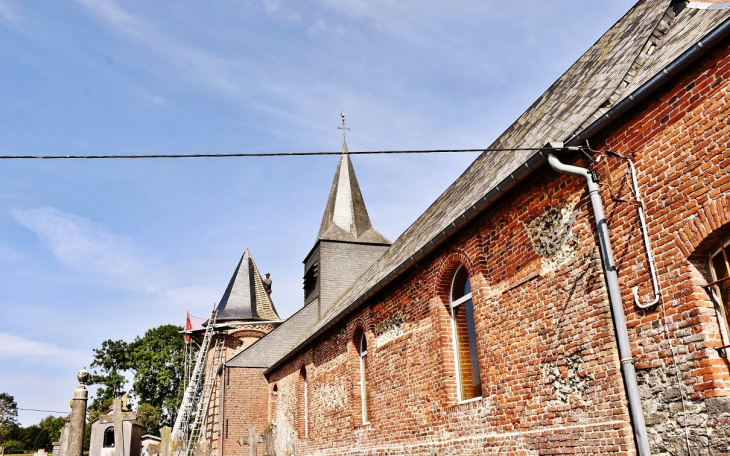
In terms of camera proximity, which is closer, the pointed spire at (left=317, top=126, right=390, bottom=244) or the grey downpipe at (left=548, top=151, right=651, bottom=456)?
the grey downpipe at (left=548, top=151, right=651, bottom=456)

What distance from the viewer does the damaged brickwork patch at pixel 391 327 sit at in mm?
12009

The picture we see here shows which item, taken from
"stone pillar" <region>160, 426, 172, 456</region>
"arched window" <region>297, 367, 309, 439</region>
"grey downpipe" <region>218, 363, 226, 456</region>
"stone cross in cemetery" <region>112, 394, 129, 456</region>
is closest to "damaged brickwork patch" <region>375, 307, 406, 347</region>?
"stone cross in cemetery" <region>112, 394, 129, 456</region>

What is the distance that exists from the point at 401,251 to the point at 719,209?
998 centimetres

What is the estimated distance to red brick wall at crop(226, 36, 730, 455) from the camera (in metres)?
5.46

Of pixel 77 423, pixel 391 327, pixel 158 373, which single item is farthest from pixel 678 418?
pixel 158 373

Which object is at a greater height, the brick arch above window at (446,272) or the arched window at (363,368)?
the brick arch above window at (446,272)

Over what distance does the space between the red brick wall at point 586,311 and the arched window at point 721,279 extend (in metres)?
0.11

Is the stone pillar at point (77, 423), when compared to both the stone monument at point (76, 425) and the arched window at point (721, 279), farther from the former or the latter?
the arched window at point (721, 279)

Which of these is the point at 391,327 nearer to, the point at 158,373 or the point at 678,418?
the point at 678,418

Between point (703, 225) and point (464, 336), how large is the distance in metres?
5.22

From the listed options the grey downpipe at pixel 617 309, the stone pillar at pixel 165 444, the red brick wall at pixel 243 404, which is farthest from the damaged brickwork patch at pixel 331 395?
the grey downpipe at pixel 617 309

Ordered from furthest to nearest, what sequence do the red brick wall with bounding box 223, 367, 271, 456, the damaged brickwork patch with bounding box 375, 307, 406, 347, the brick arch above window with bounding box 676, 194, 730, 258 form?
the red brick wall with bounding box 223, 367, 271, 456 → the damaged brickwork patch with bounding box 375, 307, 406, 347 → the brick arch above window with bounding box 676, 194, 730, 258

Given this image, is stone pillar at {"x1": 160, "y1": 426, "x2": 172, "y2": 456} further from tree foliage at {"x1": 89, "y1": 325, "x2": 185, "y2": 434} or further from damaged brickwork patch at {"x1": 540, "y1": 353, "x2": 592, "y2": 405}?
tree foliage at {"x1": 89, "y1": 325, "x2": 185, "y2": 434}

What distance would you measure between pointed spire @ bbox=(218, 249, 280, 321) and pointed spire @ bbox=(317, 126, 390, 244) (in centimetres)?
750
